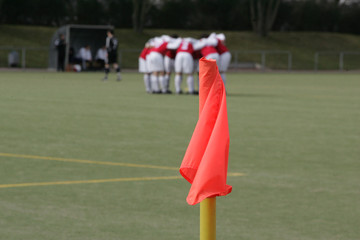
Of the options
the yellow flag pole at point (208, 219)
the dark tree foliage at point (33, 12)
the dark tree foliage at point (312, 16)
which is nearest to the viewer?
the yellow flag pole at point (208, 219)

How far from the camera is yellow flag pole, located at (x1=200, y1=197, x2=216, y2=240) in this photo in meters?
3.66

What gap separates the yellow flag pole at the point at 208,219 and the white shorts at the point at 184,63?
22289mm

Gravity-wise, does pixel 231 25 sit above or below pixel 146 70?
above

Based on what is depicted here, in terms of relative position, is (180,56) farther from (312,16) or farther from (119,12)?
(312,16)

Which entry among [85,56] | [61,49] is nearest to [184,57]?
[61,49]

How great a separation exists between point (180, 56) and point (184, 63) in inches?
11.8

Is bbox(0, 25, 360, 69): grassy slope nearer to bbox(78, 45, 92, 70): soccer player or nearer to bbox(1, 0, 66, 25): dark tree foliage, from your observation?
bbox(1, 0, 66, 25): dark tree foliage

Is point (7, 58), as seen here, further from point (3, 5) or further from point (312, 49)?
point (312, 49)

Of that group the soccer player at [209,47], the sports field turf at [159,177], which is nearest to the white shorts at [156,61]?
the soccer player at [209,47]

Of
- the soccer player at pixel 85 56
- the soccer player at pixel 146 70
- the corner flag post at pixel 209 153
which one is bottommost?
the soccer player at pixel 85 56

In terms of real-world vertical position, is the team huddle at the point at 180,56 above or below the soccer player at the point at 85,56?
above

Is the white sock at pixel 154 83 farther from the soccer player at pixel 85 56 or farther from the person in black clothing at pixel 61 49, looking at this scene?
the soccer player at pixel 85 56

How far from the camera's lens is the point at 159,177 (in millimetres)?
9031

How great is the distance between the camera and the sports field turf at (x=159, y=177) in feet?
21.4
